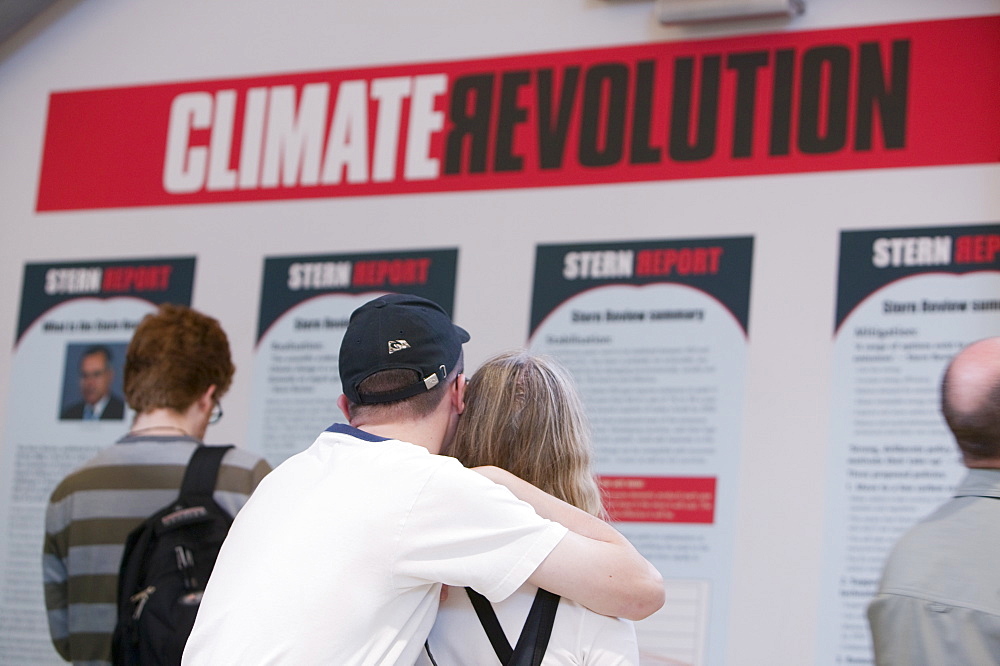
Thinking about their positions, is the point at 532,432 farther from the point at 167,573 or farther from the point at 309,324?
the point at 309,324

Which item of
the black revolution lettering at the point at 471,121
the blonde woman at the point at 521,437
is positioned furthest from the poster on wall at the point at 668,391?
the blonde woman at the point at 521,437

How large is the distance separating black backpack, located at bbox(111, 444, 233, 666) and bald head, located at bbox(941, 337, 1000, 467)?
1448mm

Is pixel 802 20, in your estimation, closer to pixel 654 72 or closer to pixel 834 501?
pixel 654 72

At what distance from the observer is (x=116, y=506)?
2.77 meters

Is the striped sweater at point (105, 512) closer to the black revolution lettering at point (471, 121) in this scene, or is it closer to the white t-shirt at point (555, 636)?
the white t-shirt at point (555, 636)

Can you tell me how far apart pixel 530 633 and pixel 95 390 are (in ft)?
10.6

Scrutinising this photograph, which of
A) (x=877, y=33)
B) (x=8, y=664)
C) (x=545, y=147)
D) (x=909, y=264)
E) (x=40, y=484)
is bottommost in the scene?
(x=8, y=664)

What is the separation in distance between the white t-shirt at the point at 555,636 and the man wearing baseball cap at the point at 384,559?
0.12ft

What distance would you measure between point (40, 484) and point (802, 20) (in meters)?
3.01

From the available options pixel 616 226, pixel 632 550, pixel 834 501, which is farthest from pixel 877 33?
pixel 632 550

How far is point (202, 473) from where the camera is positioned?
2670 millimetres

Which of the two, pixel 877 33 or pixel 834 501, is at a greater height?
pixel 877 33

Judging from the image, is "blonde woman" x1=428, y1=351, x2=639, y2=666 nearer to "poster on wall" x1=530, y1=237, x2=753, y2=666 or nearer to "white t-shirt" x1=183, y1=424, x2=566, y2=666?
"white t-shirt" x1=183, y1=424, x2=566, y2=666

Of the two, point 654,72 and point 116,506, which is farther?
point 654,72
